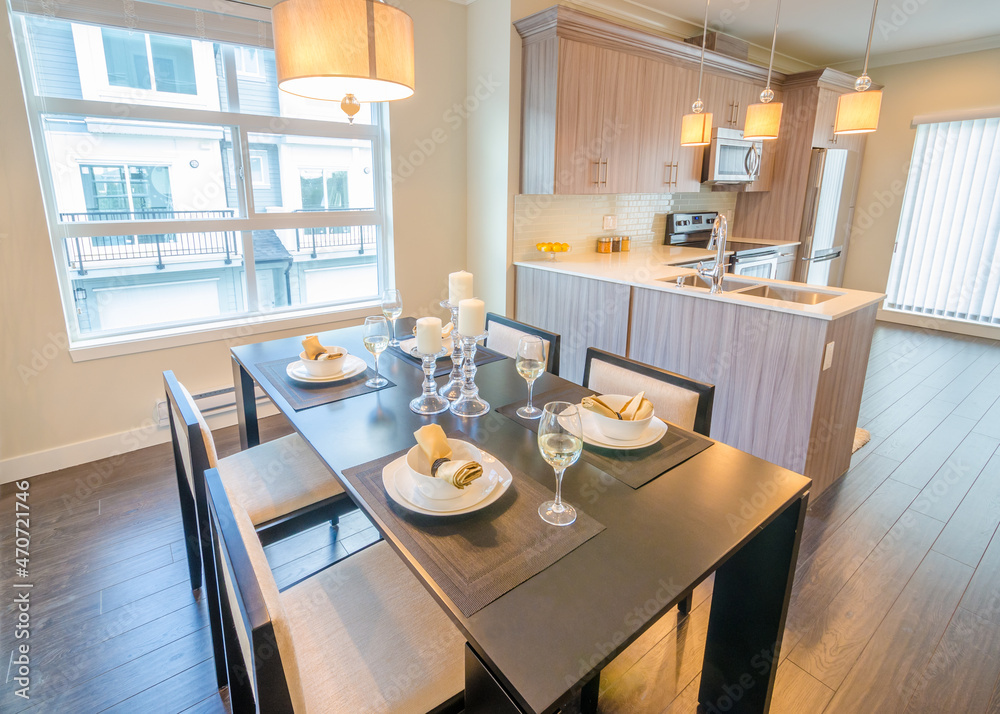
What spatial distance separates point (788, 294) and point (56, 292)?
149 inches

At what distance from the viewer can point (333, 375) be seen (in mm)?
1850

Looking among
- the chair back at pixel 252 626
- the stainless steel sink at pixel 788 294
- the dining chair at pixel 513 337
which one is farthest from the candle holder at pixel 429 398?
the stainless steel sink at pixel 788 294

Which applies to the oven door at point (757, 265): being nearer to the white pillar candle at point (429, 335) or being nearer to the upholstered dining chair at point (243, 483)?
the white pillar candle at point (429, 335)

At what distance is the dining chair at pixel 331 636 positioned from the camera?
0.80 m

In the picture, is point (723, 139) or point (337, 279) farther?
point (723, 139)

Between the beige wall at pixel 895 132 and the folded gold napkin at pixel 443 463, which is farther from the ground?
the beige wall at pixel 895 132

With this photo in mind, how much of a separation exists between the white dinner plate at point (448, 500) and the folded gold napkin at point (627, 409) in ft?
1.09

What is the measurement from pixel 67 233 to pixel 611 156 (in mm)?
3120

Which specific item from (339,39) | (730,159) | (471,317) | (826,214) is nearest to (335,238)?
(471,317)

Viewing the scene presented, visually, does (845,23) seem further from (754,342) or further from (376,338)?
(376,338)

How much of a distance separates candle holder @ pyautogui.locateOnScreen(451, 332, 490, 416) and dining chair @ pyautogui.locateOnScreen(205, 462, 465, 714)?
1.51 feet

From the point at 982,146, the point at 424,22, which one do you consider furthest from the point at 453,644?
the point at 982,146

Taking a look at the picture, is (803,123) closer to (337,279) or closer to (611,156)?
(611,156)

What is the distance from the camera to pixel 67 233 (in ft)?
8.52
